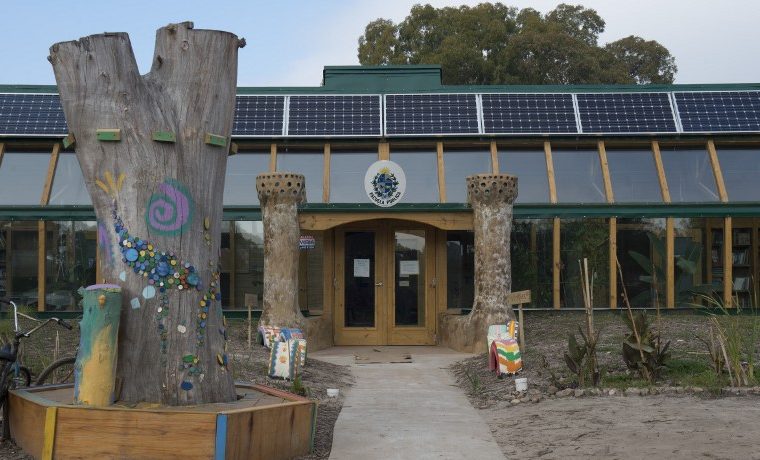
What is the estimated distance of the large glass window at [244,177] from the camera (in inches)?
680

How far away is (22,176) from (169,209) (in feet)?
39.2

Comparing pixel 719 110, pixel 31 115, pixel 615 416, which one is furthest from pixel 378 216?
pixel 615 416

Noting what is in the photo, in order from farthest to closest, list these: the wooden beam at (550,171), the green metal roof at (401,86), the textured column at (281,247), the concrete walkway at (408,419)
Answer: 1. the green metal roof at (401,86)
2. the wooden beam at (550,171)
3. the textured column at (281,247)
4. the concrete walkway at (408,419)

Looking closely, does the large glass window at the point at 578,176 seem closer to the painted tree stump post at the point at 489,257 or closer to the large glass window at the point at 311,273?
the painted tree stump post at the point at 489,257

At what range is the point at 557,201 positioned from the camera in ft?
55.9

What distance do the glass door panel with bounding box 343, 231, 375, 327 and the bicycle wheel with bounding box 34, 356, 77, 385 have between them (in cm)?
748

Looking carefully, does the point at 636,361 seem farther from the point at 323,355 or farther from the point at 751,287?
the point at 751,287

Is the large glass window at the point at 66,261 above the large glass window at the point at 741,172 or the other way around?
the other way around

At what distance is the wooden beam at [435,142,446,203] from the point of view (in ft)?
56.1

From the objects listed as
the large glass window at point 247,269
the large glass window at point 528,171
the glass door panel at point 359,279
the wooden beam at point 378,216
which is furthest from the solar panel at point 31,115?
the large glass window at point 528,171

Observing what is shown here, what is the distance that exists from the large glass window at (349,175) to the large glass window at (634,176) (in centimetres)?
467

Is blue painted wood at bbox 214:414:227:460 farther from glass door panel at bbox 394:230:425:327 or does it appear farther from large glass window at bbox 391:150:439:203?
large glass window at bbox 391:150:439:203

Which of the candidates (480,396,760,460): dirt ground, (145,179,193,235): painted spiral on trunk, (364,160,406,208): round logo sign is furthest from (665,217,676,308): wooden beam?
(145,179,193,235): painted spiral on trunk

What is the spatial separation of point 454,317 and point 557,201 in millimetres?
3269
